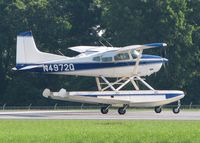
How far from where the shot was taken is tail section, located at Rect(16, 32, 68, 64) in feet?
163

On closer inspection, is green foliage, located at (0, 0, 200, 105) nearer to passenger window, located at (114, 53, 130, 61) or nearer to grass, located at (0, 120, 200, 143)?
passenger window, located at (114, 53, 130, 61)

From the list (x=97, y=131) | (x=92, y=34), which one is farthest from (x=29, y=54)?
(x=92, y=34)

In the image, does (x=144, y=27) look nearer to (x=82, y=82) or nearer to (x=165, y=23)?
(x=165, y=23)

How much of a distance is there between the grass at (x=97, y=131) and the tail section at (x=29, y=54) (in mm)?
11217

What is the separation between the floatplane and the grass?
9.35 metres

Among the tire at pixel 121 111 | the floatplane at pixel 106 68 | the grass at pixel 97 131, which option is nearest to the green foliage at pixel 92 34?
the floatplane at pixel 106 68

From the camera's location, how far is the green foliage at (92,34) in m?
70.9

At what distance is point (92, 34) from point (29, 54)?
3113 centimetres

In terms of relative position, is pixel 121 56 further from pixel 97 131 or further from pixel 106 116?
pixel 97 131

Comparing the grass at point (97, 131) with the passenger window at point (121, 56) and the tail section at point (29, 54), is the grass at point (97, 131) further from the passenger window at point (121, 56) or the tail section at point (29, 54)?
the passenger window at point (121, 56)

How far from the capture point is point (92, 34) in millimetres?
81000

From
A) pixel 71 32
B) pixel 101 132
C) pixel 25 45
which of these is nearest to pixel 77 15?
pixel 71 32

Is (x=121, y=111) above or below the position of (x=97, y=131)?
below

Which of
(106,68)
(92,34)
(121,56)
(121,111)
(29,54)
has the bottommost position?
(121,111)
